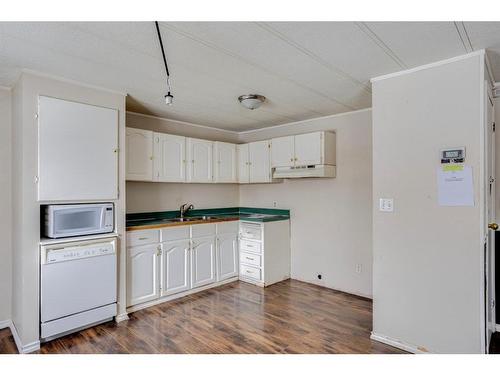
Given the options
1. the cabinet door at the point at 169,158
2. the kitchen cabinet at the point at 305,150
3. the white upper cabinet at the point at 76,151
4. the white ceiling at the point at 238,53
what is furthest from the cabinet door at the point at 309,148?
the white upper cabinet at the point at 76,151

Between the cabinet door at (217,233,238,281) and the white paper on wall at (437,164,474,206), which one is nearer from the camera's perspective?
the white paper on wall at (437,164,474,206)

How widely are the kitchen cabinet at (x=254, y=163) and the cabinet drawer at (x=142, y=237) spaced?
1.70 m

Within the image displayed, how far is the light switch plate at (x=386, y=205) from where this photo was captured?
2516mm

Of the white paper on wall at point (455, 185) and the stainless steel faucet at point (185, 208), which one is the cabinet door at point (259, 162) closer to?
the stainless steel faucet at point (185, 208)

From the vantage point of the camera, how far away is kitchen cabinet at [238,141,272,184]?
14.6 feet

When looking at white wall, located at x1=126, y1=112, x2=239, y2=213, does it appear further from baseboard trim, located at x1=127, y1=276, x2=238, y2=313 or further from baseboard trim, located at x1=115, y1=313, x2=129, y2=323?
baseboard trim, located at x1=115, y1=313, x2=129, y2=323

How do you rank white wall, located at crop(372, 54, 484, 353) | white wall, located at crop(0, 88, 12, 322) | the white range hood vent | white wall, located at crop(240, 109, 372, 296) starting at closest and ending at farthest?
white wall, located at crop(372, 54, 484, 353) < white wall, located at crop(0, 88, 12, 322) < white wall, located at crop(240, 109, 372, 296) < the white range hood vent

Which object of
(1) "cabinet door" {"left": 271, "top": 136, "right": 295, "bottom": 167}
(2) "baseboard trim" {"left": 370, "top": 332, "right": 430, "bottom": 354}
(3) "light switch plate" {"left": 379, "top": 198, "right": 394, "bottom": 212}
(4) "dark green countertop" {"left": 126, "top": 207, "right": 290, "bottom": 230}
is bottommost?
(2) "baseboard trim" {"left": 370, "top": 332, "right": 430, "bottom": 354}

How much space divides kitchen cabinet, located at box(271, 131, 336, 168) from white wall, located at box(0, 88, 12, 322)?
3.01 metres

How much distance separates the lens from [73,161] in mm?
2693

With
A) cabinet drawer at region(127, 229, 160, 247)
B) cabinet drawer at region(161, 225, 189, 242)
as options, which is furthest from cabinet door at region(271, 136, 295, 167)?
cabinet drawer at region(127, 229, 160, 247)

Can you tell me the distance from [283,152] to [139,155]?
188 centimetres
